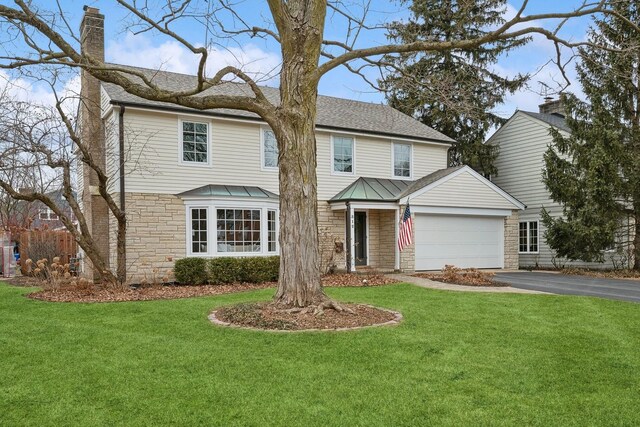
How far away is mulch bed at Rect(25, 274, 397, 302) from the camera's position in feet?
36.4

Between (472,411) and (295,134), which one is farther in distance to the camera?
(295,134)

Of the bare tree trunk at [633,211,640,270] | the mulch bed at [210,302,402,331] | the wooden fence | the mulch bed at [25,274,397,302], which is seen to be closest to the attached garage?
the mulch bed at [25,274,397,302]

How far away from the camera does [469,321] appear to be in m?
7.96

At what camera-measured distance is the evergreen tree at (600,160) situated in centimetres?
1708

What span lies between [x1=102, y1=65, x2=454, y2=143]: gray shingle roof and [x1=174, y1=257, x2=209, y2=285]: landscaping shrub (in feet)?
15.0

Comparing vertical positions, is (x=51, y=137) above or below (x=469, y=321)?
above

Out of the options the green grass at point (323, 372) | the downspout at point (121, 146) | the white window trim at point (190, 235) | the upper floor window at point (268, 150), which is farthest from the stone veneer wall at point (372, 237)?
the green grass at point (323, 372)

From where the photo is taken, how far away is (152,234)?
1444 centimetres

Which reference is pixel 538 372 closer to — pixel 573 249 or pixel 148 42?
pixel 148 42

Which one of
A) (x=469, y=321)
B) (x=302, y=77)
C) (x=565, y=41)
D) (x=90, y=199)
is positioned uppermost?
(x=565, y=41)

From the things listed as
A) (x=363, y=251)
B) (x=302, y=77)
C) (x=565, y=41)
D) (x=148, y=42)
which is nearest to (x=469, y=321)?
(x=302, y=77)

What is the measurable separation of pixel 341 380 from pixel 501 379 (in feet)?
5.22

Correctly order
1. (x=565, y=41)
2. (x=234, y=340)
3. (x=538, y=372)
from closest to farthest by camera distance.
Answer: (x=538, y=372), (x=234, y=340), (x=565, y=41)

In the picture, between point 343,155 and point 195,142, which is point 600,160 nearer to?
point 343,155
